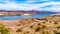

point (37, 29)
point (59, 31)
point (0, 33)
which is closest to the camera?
point (0, 33)

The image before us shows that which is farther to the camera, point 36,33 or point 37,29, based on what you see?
point 37,29

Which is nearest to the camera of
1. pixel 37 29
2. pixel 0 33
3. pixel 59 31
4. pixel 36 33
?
pixel 0 33

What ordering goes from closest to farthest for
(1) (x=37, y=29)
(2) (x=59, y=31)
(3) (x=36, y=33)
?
(2) (x=59, y=31) < (3) (x=36, y=33) < (1) (x=37, y=29)

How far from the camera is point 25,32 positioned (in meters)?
29.2

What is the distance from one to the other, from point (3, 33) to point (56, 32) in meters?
6.30

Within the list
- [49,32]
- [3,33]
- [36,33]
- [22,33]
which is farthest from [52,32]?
[3,33]

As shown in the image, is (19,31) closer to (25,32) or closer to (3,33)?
(25,32)

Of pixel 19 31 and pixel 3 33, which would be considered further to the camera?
pixel 19 31

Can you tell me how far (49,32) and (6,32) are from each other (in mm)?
5386

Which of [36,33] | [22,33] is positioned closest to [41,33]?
[36,33]

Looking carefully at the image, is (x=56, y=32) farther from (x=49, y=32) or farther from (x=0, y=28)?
(x=0, y=28)

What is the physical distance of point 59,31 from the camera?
2647cm

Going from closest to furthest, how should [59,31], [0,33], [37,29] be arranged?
[0,33], [59,31], [37,29]

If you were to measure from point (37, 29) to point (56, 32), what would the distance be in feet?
15.7
